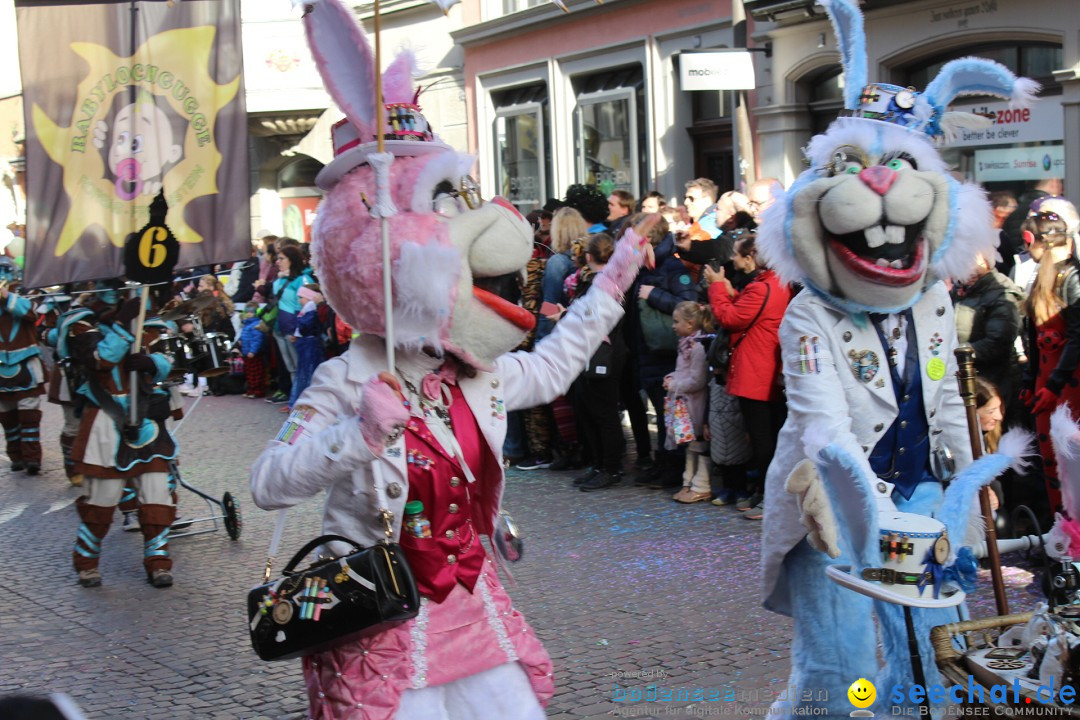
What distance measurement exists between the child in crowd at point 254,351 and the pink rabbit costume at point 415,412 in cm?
1144

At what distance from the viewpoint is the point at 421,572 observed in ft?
11.1

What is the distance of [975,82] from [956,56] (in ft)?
29.8

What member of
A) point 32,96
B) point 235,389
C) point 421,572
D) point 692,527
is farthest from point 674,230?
point 235,389

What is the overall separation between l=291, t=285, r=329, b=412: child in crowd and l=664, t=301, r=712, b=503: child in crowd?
5103 mm

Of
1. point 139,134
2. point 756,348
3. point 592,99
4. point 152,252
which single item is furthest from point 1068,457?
point 592,99

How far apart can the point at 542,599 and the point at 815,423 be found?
293cm

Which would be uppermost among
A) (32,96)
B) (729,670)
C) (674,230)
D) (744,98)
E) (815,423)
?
(744,98)

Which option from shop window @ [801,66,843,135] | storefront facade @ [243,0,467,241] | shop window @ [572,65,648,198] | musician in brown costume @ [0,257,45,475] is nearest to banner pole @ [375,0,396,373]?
musician in brown costume @ [0,257,45,475]

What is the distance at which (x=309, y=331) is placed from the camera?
1268 centimetres

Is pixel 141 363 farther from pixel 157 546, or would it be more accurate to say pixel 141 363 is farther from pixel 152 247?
pixel 157 546

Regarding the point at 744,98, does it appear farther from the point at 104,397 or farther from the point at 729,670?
the point at 729,670

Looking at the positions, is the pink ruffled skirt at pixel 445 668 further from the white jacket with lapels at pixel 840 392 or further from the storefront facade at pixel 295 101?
the storefront facade at pixel 295 101

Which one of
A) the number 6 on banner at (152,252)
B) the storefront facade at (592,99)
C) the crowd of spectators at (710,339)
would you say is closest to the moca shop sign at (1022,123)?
the crowd of spectators at (710,339)

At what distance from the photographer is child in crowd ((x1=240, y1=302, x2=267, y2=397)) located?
1491 centimetres
